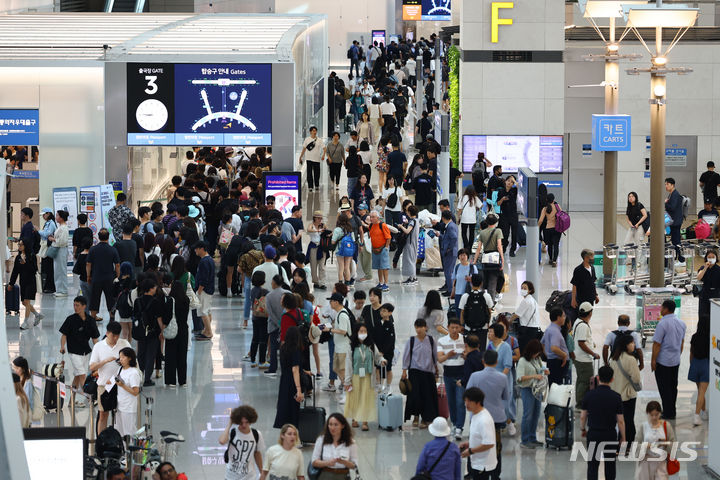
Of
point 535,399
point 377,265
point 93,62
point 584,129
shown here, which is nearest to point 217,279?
point 377,265

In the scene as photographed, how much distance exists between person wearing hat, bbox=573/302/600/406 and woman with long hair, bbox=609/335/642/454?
49 centimetres

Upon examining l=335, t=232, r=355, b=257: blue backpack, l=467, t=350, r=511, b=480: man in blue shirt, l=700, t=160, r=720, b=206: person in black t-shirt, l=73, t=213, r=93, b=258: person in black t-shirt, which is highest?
l=700, t=160, r=720, b=206: person in black t-shirt

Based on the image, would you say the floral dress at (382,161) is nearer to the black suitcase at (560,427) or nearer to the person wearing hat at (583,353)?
the person wearing hat at (583,353)

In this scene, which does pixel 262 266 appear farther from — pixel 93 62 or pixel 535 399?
pixel 93 62

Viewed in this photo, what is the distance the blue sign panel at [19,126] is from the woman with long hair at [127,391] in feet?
37.7

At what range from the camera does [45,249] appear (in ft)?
62.4

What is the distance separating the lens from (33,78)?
867 inches

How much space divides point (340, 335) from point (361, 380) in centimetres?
80

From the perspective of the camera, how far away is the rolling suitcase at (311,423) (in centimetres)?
1210

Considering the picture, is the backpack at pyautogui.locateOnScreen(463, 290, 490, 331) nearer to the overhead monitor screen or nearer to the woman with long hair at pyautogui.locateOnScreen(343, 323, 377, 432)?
the woman with long hair at pyautogui.locateOnScreen(343, 323, 377, 432)

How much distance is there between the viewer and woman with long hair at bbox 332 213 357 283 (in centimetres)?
1905

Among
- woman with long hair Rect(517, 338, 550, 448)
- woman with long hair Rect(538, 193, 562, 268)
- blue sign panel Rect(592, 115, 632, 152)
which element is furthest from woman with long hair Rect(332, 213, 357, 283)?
woman with long hair Rect(517, 338, 550, 448)

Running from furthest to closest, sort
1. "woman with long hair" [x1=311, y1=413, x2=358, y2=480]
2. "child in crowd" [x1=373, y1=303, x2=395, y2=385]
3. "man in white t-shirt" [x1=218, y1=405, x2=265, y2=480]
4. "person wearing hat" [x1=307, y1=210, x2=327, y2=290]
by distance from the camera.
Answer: "person wearing hat" [x1=307, y1=210, x2=327, y2=290], "child in crowd" [x1=373, y1=303, x2=395, y2=385], "man in white t-shirt" [x1=218, y1=405, x2=265, y2=480], "woman with long hair" [x1=311, y1=413, x2=358, y2=480]

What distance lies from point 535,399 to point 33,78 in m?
13.2
